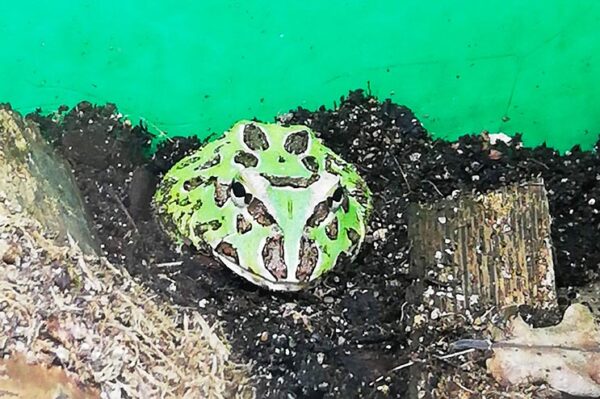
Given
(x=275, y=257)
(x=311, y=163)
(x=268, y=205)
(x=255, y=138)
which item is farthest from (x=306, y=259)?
(x=255, y=138)

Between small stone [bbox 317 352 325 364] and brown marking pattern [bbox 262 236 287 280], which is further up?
brown marking pattern [bbox 262 236 287 280]

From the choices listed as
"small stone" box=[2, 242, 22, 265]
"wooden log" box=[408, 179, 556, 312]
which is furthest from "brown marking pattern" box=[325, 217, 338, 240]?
"small stone" box=[2, 242, 22, 265]

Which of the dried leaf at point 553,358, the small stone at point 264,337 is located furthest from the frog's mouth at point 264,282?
the dried leaf at point 553,358

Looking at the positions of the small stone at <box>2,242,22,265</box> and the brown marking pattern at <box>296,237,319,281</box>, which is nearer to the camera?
the small stone at <box>2,242,22,265</box>

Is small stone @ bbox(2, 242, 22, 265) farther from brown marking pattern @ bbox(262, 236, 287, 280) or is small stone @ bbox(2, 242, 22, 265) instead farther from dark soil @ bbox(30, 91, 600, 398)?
brown marking pattern @ bbox(262, 236, 287, 280)

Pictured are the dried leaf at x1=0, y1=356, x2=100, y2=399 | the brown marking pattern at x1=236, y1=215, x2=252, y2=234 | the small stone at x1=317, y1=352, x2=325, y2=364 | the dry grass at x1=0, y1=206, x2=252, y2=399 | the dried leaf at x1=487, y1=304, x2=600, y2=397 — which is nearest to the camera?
the dried leaf at x1=0, y1=356, x2=100, y2=399

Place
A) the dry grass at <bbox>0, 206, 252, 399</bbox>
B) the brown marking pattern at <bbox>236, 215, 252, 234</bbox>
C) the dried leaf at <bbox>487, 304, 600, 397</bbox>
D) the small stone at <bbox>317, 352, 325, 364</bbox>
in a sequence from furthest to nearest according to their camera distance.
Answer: the brown marking pattern at <bbox>236, 215, 252, 234</bbox> < the small stone at <bbox>317, 352, 325, 364</bbox> < the dried leaf at <bbox>487, 304, 600, 397</bbox> < the dry grass at <bbox>0, 206, 252, 399</bbox>

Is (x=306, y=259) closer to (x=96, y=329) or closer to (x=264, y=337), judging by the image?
(x=264, y=337)
